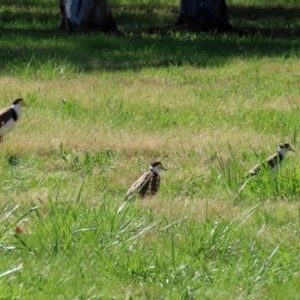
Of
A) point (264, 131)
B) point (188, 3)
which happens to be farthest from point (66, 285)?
point (188, 3)

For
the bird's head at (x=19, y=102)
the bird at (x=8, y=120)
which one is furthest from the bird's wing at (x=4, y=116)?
the bird's head at (x=19, y=102)

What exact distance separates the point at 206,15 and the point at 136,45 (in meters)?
4.05

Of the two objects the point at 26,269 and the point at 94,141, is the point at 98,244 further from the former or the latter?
the point at 94,141

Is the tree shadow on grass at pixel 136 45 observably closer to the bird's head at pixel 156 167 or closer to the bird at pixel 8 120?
the bird at pixel 8 120

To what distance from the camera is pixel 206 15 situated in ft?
69.3

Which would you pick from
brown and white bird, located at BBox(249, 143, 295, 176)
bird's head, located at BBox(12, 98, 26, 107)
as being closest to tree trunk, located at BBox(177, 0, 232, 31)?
bird's head, located at BBox(12, 98, 26, 107)

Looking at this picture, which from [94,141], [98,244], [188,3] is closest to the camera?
[98,244]

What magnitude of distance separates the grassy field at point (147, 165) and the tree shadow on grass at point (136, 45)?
6 cm

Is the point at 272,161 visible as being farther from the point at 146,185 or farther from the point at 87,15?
the point at 87,15

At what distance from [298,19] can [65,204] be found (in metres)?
17.4

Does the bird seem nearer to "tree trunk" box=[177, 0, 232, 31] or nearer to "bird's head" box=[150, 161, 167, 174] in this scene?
"bird's head" box=[150, 161, 167, 174]

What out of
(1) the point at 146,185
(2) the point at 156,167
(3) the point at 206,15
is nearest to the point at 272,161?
(2) the point at 156,167

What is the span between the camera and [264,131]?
11.2 meters

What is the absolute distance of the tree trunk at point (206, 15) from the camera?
21.1 metres
